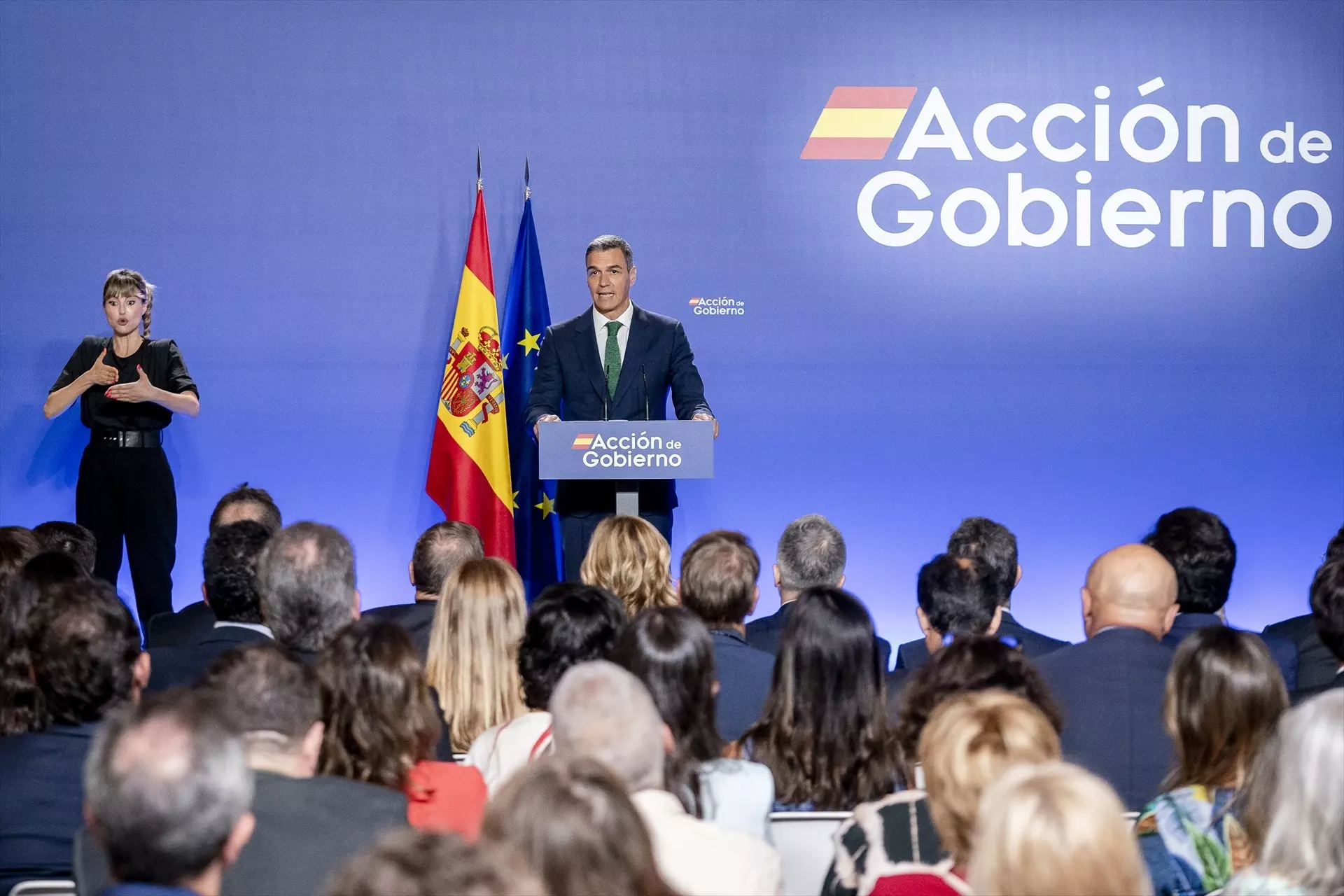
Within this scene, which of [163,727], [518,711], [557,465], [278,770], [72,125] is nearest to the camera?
[163,727]

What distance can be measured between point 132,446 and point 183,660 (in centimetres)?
292

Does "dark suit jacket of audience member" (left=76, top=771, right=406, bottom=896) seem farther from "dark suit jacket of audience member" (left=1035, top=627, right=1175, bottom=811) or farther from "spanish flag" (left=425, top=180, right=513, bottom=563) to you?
"spanish flag" (left=425, top=180, right=513, bottom=563)

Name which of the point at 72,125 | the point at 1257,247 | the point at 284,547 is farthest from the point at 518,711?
the point at 1257,247

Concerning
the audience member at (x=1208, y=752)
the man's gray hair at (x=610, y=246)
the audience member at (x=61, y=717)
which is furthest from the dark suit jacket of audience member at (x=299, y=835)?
the man's gray hair at (x=610, y=246)

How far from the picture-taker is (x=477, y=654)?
3.27m

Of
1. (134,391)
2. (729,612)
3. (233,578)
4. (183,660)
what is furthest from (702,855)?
(134,391)

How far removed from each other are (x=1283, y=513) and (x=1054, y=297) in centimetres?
155

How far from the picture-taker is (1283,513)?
6.98 m

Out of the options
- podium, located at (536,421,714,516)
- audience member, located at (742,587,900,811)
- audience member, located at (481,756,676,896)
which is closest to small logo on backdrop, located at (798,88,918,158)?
podium, located at (536,421,714,516)

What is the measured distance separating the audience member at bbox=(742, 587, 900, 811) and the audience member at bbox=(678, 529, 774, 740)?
0.58 m

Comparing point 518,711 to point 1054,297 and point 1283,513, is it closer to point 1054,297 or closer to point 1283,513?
point 1054,297

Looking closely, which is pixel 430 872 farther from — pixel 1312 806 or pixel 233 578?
pixel 233 578

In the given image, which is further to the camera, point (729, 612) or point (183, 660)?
point (729, 612)

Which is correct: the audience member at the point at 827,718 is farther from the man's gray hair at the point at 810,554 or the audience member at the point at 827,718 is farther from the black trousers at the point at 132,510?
the black trousers at the point at 132,510
